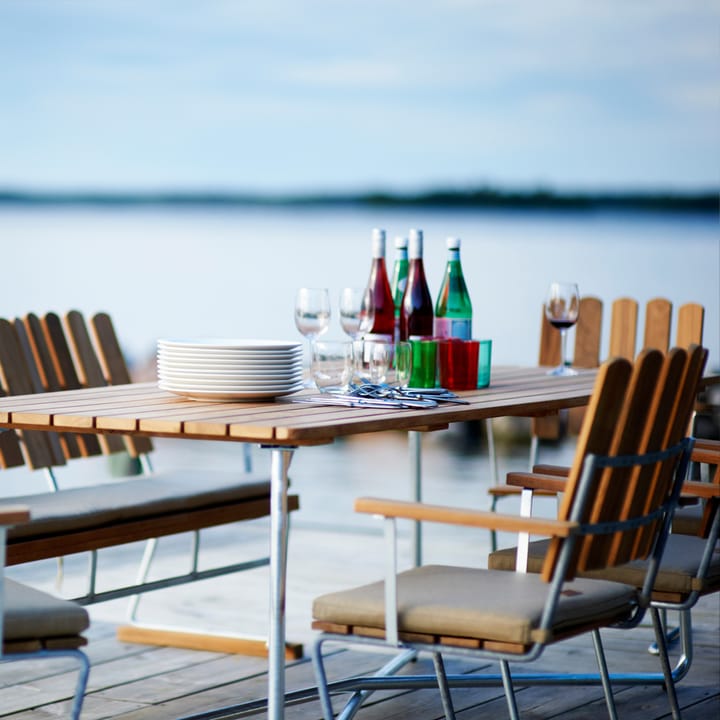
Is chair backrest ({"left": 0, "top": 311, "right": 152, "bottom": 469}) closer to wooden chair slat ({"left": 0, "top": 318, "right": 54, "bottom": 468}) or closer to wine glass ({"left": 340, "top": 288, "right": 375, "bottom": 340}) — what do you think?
wooden chair slat ({"left": 0, "top": 318, "right": 54, "bottom": 468})

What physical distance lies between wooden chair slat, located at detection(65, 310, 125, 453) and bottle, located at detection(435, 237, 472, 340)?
1.15 metres

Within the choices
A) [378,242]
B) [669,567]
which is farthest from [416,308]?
[669,567]

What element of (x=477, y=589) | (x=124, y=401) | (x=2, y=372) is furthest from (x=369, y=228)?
(x=477, y=589)

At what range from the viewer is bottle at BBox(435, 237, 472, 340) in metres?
3.13

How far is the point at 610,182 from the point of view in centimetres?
545

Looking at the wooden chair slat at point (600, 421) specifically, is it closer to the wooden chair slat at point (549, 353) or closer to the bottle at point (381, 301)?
the bottle at point (381, 301)

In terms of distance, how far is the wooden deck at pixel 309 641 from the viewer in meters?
3.27

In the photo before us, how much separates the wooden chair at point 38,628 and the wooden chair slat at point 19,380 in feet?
4.55

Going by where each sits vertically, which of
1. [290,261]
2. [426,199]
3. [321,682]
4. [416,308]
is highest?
[426,199]

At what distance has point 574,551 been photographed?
7.16 ft

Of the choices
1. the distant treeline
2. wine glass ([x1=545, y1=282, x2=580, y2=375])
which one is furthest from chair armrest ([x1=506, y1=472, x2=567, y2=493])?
the distant treeline

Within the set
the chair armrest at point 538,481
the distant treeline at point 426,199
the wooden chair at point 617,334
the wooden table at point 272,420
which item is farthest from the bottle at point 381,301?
the distant treeline at point 426,199

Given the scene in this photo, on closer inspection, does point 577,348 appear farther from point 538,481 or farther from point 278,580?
point 278,580

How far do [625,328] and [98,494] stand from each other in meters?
1.74
